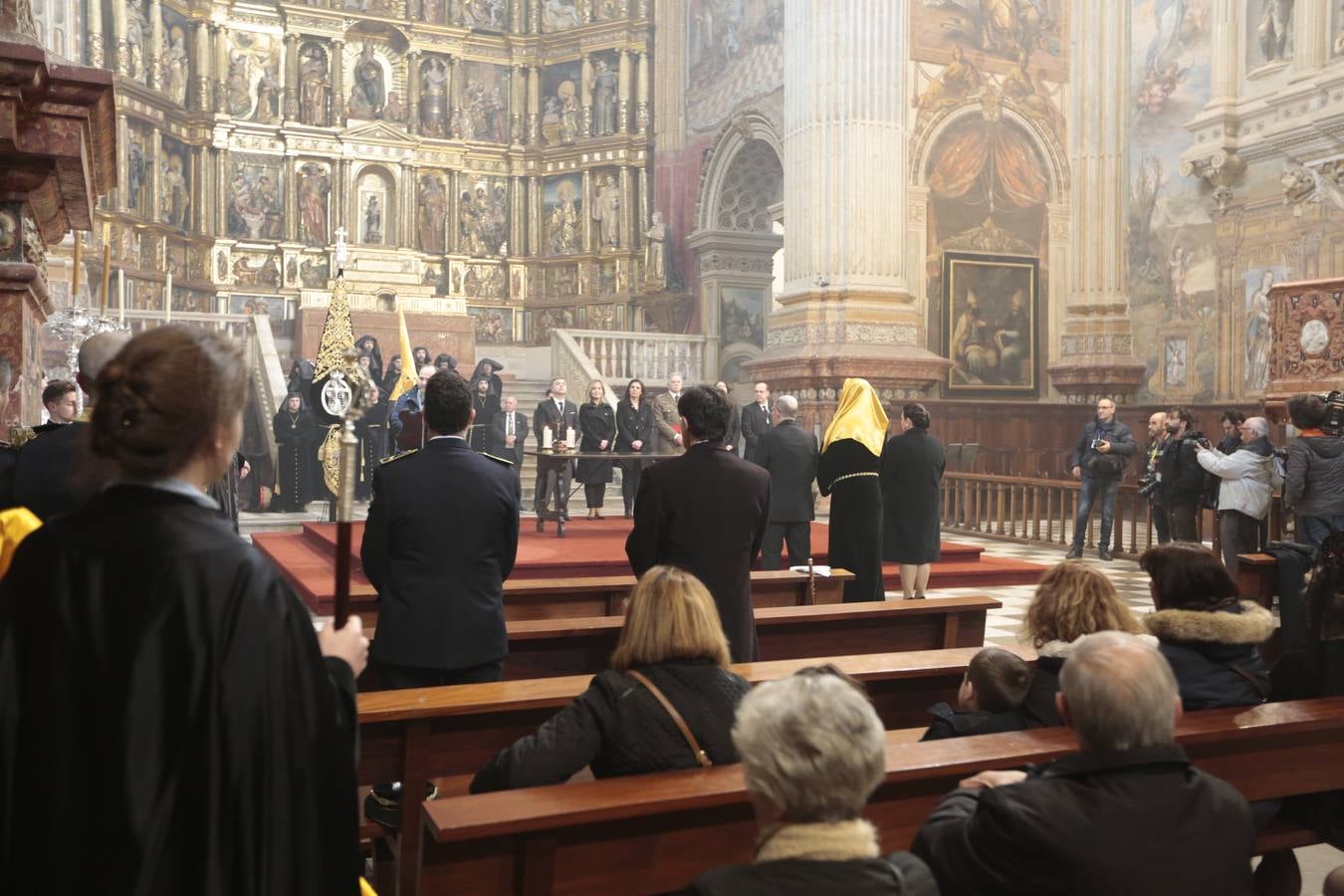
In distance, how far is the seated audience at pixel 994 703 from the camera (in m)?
3.18

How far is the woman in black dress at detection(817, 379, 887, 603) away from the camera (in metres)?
7.63

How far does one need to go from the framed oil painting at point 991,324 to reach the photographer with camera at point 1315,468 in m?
9.05

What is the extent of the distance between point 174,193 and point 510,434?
10970 mm

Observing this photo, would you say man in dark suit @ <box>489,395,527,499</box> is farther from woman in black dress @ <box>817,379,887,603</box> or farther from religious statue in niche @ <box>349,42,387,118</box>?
religious statue in niche @ <box>349,42,387,118</box>

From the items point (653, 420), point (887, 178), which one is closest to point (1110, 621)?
point (653, 420)

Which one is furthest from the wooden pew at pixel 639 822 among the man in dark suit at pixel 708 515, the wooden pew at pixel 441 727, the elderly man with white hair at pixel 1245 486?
the elderly man with white hair at pixel 1245 486

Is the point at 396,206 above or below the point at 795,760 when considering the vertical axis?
above

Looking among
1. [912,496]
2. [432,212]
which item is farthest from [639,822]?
[432,212]

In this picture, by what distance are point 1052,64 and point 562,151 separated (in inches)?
384

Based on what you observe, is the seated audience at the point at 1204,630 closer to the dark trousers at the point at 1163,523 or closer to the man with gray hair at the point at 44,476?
the man with gray hair at the point at 44,476

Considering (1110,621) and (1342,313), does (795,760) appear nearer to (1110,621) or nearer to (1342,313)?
(1110,621)

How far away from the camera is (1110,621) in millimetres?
3260

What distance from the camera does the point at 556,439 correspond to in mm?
12141

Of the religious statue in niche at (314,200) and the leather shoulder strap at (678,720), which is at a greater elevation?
the religious statue in niche at (314,200)
